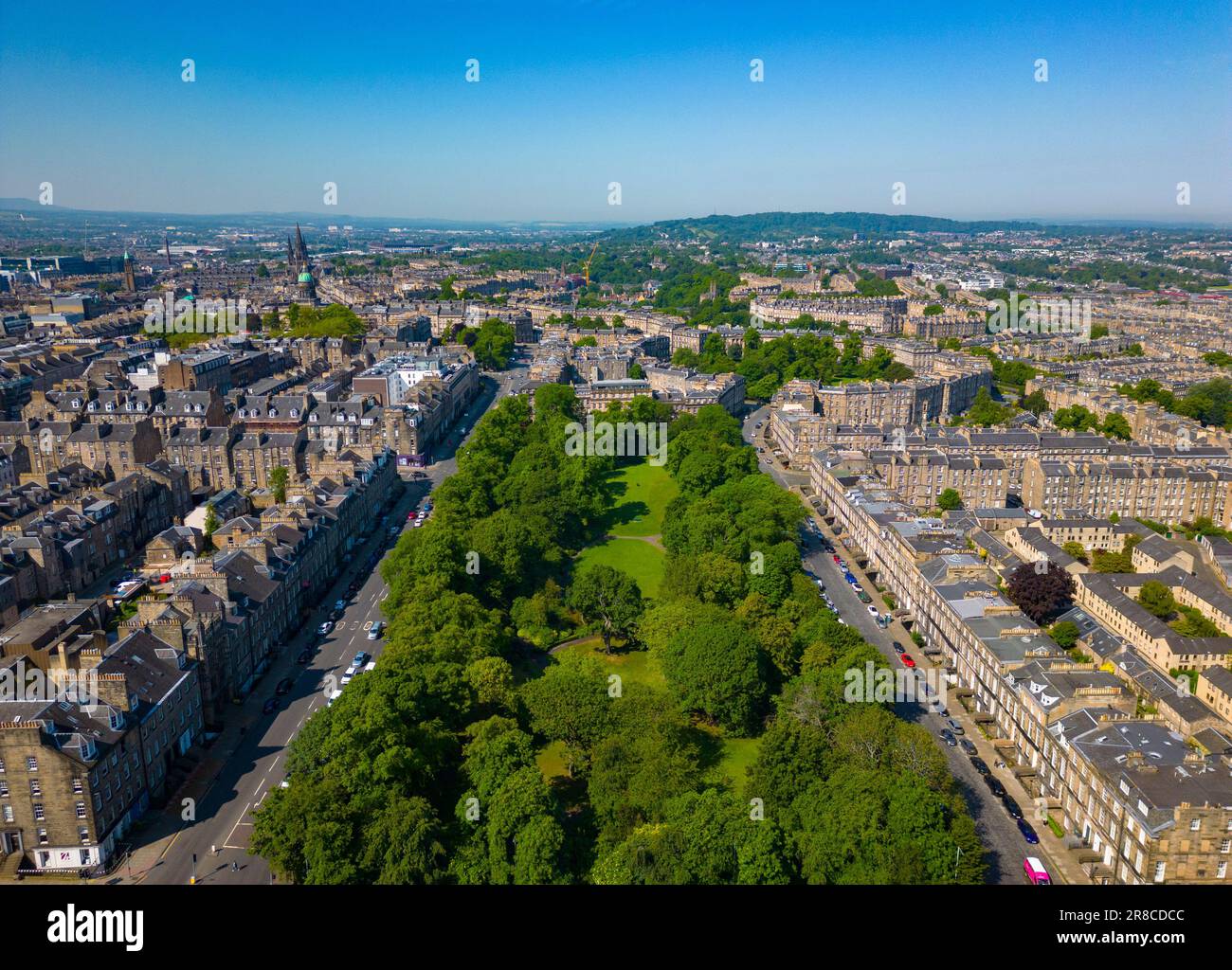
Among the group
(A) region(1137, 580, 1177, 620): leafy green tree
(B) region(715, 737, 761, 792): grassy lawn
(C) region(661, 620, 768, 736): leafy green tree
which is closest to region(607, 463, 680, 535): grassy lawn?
(C) region(661, 620, 768, 736): leafy green tree

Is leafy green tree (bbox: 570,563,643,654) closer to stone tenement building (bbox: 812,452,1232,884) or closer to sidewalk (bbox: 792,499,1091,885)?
sidewalk (bbox: 792,499,1091,885)

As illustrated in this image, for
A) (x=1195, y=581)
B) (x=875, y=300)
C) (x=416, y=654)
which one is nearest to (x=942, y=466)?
(x=1195, y=581)

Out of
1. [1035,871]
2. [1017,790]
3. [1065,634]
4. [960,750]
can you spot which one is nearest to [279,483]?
[960,750]

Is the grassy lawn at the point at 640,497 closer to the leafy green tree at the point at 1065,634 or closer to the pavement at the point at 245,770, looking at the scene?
the pavement at the point at 245,770

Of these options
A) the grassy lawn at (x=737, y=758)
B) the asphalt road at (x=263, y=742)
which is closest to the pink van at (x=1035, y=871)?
the grassy lawn at (x=737, y=758)
